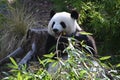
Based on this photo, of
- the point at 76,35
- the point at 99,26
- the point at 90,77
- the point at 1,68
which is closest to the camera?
the point at 90,77

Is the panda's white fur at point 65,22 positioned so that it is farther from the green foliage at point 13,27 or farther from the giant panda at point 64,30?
the green foliage at point 13,27

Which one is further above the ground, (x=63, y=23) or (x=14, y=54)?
(x=63, y=23)

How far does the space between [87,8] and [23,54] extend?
149cm

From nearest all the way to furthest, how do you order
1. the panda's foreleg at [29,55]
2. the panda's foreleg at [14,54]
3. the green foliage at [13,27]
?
the panda's foreleg at [29,55] < the panda's foreleg at [14,54] < the green foliage at [13,27]

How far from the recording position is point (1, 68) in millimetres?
6773

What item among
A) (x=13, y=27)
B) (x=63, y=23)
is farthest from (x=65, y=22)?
(x=13, y=27)

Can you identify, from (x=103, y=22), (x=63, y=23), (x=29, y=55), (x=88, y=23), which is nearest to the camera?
(x=63, y=23)

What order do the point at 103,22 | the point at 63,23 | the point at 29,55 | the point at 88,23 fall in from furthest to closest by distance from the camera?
the point at 88,23 → the point at 29,55 → the point at 103,22 → the point at 63,23

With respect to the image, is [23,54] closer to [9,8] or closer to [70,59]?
[9,8]

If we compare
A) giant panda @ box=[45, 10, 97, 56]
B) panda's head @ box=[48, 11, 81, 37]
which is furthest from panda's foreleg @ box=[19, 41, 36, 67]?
panda's head @ box=[48, 11, 81, 37]

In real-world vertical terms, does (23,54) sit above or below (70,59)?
below

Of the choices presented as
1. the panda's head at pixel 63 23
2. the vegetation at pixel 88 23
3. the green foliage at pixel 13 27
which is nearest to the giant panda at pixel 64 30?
the panda's head at pixel 63 23

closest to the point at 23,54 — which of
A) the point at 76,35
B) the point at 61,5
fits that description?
the point at 61,5

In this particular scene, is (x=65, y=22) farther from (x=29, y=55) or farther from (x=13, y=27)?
(x=13, y=27)
